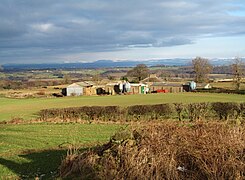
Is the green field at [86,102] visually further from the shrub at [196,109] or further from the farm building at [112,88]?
the farm building at [112,88]

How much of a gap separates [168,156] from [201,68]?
7610 cm

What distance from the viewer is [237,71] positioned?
66812 mm

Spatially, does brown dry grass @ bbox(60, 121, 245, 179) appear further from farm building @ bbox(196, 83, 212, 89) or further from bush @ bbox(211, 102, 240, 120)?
farm building @ bbox(196, 83, 212, 89)

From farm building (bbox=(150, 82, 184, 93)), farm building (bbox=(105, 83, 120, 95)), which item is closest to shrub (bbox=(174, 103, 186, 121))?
farm building (bbox=(105, 83, 120, 95))

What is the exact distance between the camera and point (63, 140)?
632 inches

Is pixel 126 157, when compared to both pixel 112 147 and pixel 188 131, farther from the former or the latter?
pixel 188 131

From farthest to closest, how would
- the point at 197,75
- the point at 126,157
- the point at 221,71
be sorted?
1. the point at 221,71
2. the point at 197,75
3. the point at 126,157

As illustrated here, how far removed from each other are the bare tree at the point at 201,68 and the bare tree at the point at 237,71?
12.4 metres

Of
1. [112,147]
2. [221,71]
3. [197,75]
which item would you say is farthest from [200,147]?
[221,71]

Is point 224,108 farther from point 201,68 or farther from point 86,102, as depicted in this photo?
point 201,68

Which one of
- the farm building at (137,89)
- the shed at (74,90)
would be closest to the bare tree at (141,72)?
the farm building at (137,89)

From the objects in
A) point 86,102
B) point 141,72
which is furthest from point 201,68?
point 86,102

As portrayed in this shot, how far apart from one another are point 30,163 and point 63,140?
469 cm

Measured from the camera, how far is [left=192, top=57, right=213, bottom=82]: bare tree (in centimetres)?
8069
